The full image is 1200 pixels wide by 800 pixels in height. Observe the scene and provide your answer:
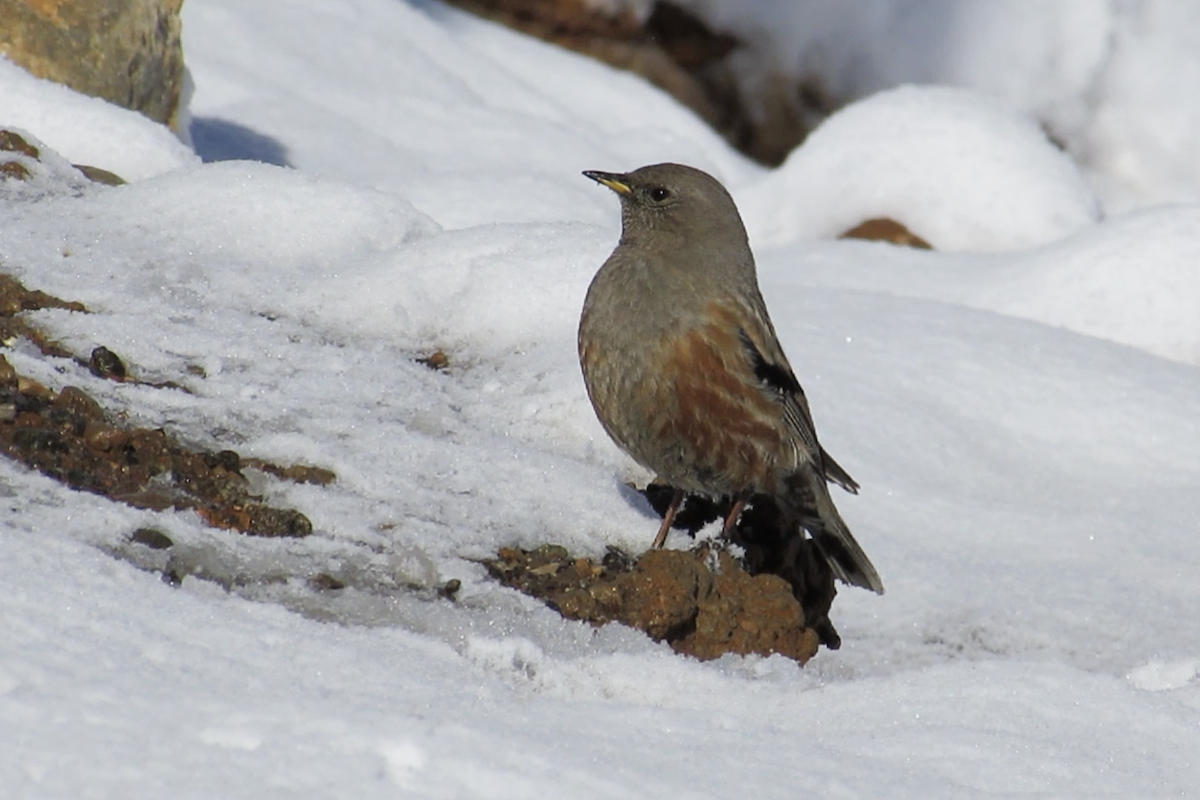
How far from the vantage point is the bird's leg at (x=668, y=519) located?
4.22 m

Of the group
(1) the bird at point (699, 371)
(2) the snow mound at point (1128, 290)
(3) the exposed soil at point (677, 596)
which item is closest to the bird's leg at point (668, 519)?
(1) the bird at point (699, 371)

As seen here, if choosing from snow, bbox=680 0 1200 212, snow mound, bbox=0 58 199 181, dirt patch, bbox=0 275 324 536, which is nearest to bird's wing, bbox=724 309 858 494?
dirt patch, bbox=0 275 324 536

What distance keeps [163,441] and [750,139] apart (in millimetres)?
7828

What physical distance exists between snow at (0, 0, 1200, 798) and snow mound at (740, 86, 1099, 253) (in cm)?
3

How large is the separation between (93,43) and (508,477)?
118 inches

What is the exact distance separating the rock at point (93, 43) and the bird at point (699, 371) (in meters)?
2.66

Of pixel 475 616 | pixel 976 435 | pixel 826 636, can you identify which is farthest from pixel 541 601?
pixel 976 435

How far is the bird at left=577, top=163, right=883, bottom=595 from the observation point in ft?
13.8

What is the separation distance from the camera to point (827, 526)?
445 cm

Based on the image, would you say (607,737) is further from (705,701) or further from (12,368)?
(12,368)

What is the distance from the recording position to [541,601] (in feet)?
12.0

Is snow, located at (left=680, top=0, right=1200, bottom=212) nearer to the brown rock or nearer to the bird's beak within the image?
the brown rock

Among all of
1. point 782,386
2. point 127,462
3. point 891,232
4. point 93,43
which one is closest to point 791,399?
point 782,386

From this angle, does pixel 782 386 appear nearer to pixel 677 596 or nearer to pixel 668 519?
pixel 668 519
